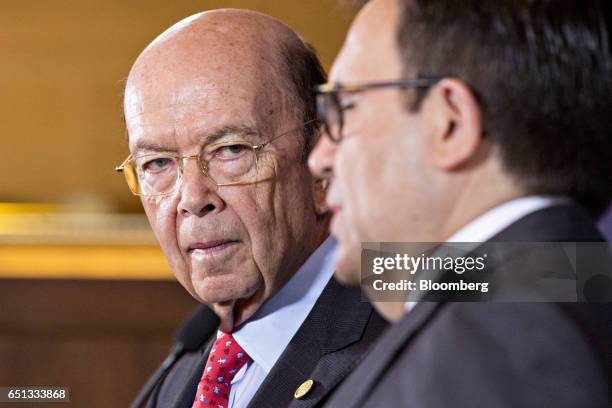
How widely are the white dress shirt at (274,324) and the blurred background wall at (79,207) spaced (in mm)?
1594

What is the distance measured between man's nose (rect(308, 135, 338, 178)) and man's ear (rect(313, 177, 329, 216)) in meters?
0.60

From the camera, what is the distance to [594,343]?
82cm

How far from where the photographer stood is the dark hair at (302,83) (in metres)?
1.67

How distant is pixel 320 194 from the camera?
170cm

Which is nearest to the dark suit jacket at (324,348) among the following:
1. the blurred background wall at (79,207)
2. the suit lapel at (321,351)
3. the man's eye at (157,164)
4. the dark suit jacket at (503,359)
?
the suit lapel at (321,351)

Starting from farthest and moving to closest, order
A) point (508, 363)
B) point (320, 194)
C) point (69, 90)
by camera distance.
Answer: point (69, 90) → point (320, 194) → point (508, 363)

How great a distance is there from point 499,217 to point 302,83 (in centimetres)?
84

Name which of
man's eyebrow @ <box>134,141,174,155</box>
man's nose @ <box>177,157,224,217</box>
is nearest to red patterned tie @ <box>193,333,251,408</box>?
man's nose @ <box>177,157,224,217</box>

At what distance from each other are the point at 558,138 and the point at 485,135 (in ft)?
0.25

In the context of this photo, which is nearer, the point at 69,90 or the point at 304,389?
the point at 304,389

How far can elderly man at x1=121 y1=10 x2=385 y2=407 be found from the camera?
160 cm

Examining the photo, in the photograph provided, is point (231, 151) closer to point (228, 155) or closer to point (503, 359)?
point (228, 155)

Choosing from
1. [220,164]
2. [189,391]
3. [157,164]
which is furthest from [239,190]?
[189,391]

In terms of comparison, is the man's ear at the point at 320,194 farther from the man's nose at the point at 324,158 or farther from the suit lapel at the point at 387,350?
the suit lapel at the point at 387,350
